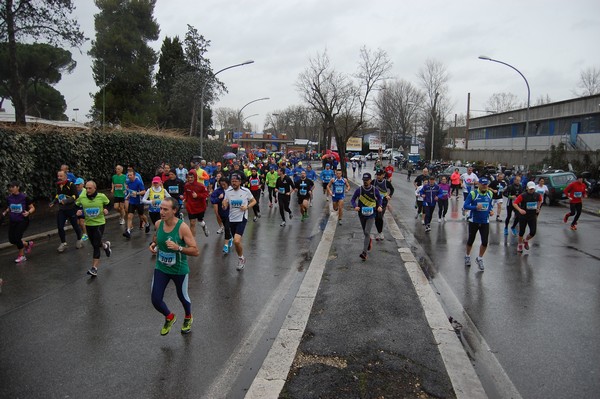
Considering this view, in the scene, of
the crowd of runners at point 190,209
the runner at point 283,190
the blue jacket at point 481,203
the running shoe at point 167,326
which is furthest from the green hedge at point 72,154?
the blue jacket at point 481,203

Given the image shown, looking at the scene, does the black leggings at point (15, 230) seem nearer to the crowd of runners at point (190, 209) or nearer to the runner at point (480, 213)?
the crowd of runners at point (190, 209)

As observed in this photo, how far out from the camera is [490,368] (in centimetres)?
454

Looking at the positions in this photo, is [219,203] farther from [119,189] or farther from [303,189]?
[303,189]

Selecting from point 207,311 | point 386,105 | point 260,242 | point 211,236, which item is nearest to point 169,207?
point 207,311

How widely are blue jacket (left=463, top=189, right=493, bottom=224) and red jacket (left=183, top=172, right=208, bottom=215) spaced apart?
19.5 ft

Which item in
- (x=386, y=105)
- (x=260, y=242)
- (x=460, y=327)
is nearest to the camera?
(x=460, y=327)

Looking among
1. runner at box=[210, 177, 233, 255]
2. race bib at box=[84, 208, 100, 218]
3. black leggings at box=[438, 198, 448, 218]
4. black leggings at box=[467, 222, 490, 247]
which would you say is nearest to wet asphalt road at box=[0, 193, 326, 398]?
runner at box=[210, 177, 233, 255]

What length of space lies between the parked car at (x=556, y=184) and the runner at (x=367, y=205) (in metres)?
15.0

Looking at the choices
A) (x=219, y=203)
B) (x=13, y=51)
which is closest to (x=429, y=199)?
(x=219, y=203)

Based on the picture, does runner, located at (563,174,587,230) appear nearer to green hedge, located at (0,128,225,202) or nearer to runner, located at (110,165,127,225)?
runner, located at (110,165,127,225)

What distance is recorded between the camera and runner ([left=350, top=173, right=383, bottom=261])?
30.0ft

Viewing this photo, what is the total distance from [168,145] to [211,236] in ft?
46.9

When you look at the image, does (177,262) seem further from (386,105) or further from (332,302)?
(386,105)

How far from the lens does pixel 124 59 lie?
34062 mm
